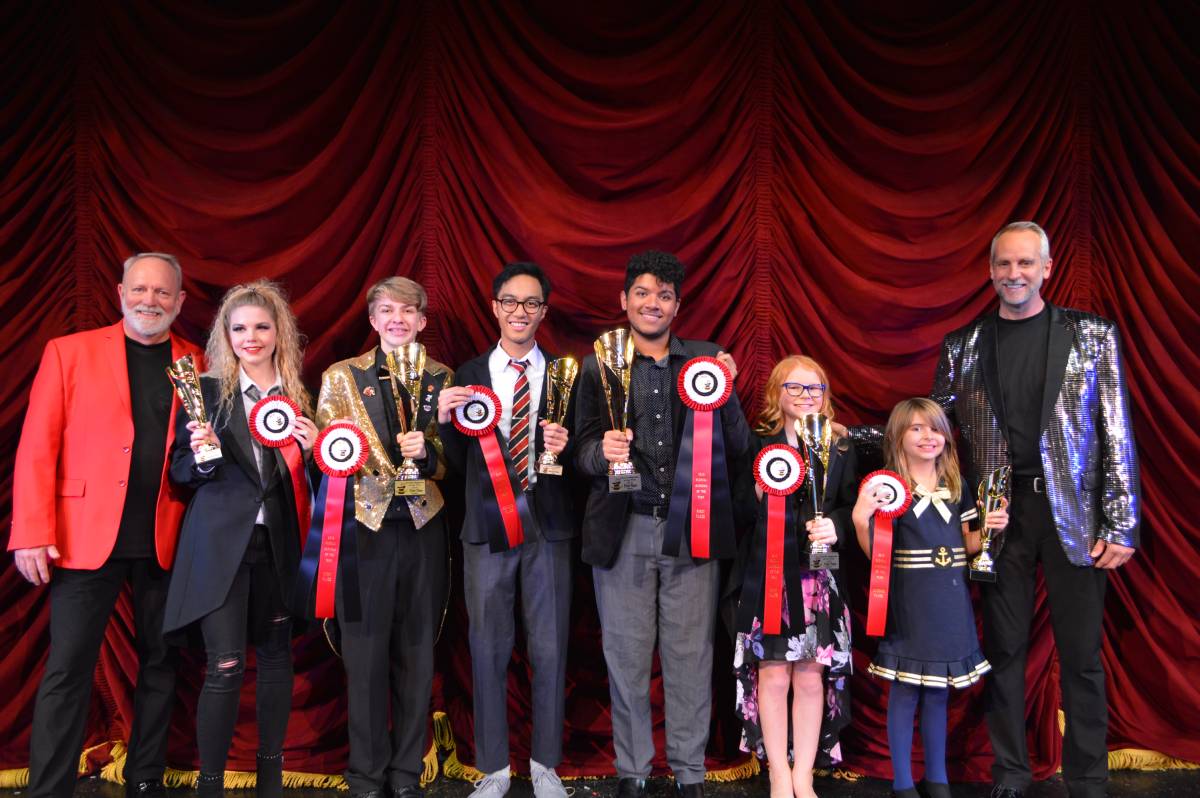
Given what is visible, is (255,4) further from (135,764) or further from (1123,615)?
(1123,615)

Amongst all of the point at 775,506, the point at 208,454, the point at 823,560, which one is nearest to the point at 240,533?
the point at 208,454

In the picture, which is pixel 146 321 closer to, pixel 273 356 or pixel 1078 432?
pixel 273 356

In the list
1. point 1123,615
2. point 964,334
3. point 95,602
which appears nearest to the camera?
point 95,602

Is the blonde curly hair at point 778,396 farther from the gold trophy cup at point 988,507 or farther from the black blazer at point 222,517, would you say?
the black blazer at point 222,517

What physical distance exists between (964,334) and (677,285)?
120cm

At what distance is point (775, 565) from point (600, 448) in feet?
2.47

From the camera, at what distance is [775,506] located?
10.4 ft

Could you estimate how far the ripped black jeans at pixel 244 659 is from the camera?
116 inches

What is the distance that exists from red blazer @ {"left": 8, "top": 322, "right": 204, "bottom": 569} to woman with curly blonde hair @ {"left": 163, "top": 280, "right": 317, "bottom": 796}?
0.71 ft

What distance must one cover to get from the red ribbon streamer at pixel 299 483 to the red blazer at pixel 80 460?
44 cm

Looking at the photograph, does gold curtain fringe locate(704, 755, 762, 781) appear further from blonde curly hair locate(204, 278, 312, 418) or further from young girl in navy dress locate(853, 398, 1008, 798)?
blonde curly hair locate(204, 278, 312, 418)

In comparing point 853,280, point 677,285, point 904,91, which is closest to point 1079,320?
point 853,280

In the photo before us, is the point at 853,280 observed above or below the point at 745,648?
above

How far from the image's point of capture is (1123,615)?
386 centimetres
